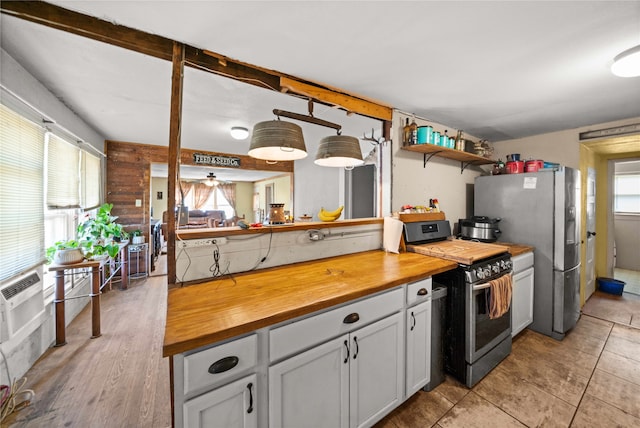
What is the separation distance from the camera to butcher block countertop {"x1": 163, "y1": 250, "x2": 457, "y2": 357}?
912 mm

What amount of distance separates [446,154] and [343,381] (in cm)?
257

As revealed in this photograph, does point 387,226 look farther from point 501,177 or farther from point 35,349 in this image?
point 35,349

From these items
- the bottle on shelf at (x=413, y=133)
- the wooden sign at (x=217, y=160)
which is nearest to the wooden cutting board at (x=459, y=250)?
the bottle on shelf at (x=413, y=133)

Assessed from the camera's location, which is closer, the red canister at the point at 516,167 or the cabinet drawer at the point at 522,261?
the cabinet drawer at the point at 522,261

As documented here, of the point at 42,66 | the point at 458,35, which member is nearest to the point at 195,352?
the point at 458,35

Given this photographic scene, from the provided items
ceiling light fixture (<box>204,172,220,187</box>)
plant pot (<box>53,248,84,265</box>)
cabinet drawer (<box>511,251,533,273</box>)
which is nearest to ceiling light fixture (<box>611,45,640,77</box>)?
cabinet drawer (<box>511,251,533,273</box>)

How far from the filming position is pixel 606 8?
1.19m

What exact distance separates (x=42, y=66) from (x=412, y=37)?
260 cm

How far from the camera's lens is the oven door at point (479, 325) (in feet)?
5.74

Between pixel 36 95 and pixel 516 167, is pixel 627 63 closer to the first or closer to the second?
pixel 516 167

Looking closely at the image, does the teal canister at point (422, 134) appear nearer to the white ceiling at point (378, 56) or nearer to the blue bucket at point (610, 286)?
the white ceiling at point (378, 56)

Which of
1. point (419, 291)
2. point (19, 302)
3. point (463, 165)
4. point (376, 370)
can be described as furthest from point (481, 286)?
point (19, 302)

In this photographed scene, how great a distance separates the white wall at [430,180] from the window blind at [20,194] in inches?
118

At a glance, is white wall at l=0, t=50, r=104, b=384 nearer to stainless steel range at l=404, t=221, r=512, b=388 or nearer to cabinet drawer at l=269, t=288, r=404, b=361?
cabinet drawer at l=269, t=288, r=404, b=361
